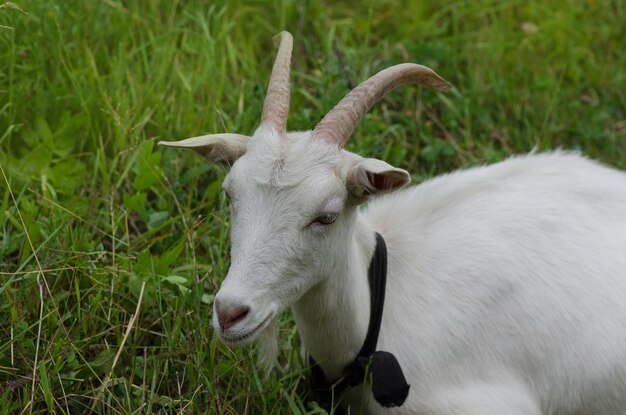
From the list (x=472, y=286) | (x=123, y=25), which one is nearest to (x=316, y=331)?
(x=472, y=286)

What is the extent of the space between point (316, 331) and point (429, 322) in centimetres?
44

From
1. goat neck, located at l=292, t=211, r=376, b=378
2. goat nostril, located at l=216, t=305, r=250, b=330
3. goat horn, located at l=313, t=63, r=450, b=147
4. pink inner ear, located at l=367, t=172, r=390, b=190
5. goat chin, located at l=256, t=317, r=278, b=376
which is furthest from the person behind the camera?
goat chin, located at l=256, t=317, r=278, b=376

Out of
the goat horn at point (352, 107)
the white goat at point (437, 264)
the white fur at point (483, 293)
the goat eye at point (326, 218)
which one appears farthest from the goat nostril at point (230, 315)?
the goat horn at point (352, 107)

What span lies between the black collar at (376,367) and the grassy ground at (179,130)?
15cm

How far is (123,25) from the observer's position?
5426mm

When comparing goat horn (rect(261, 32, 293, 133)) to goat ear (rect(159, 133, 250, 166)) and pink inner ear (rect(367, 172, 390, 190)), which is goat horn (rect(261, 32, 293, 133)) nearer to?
goat ear (rect(159, 133, 250, 166))

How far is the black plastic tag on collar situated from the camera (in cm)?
355

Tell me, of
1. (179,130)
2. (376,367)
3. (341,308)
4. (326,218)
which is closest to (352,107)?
(326,218)

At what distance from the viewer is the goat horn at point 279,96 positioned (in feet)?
11.1

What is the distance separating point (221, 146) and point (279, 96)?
0.27m

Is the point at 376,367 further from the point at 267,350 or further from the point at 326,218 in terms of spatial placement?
the point at 326,218

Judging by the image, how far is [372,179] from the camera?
319cm

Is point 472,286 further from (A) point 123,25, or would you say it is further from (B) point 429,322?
(A) point 123,25

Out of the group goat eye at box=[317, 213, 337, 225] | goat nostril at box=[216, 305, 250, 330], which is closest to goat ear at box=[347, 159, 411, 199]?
goat eye at box=[317, 213, 337, 225]
